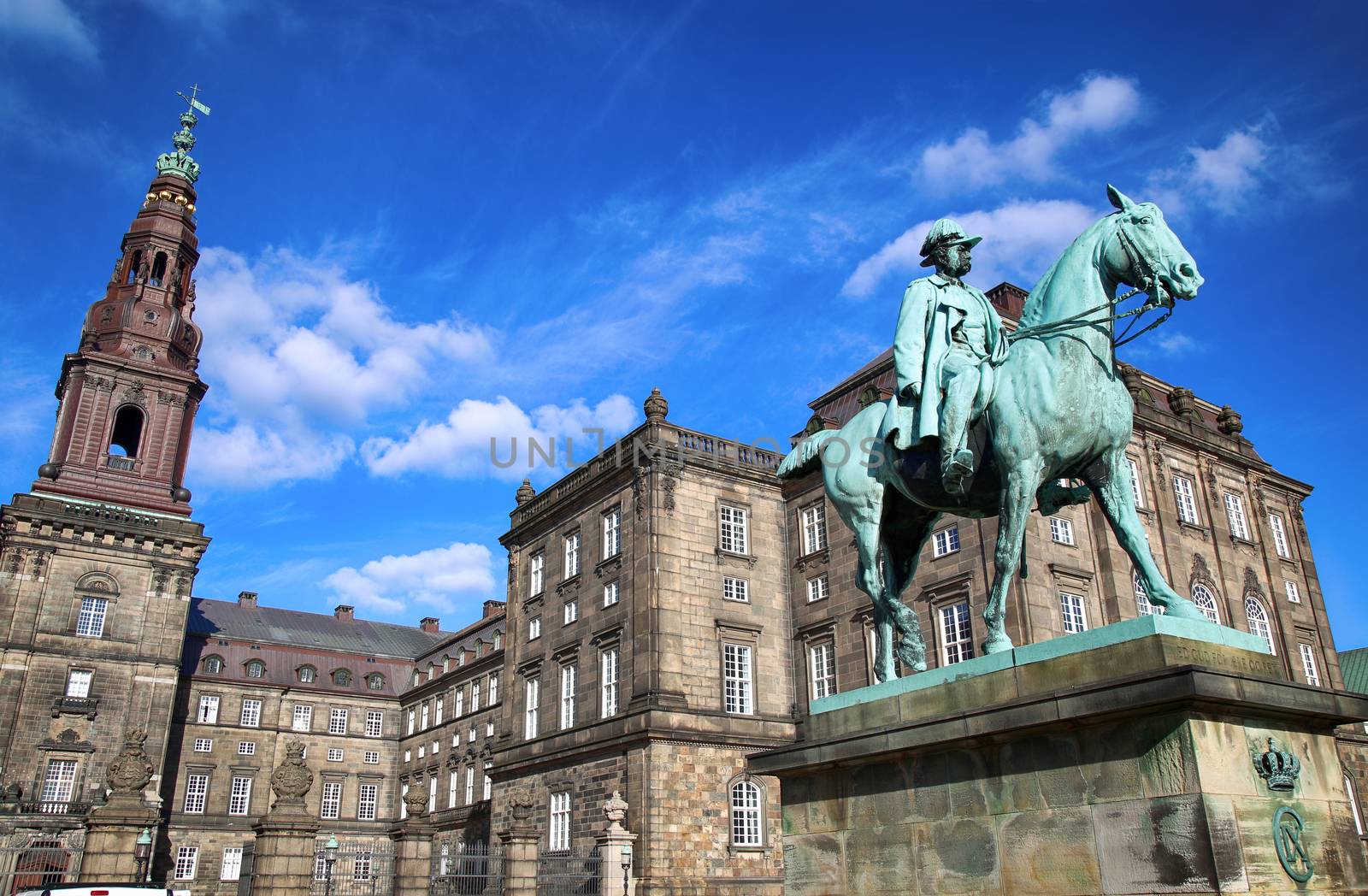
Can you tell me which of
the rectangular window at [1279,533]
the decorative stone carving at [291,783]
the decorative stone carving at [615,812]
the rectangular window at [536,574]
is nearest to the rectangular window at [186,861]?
the rectangular window at [536,574]

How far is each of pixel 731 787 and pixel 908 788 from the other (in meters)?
27.1

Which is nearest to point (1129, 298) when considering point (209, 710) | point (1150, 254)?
point (1150, 254)

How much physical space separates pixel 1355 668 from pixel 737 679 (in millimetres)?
40366

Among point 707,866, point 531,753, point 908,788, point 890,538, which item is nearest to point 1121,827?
point 908,788

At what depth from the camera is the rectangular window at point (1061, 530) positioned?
1231 inches

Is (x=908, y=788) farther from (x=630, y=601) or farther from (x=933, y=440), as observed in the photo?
(x=630, y=601)

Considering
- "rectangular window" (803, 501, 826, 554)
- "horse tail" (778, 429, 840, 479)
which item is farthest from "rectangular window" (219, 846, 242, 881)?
"horse tail" (778, 429, 840, 479)

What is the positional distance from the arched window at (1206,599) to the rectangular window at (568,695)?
73.9 feet

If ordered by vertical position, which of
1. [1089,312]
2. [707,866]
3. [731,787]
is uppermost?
[1089,312]

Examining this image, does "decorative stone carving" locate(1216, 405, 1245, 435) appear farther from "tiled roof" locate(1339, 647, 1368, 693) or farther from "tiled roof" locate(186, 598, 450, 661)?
"tiled roof" locate(186, 598, 450, 661)

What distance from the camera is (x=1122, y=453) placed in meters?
8.02

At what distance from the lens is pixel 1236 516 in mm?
39094

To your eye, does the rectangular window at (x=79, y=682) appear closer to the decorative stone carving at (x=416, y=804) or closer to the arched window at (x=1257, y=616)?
the decorative stone carving at (x=416, y=804)

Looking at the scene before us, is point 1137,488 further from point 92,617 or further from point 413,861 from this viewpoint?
point 92,617
